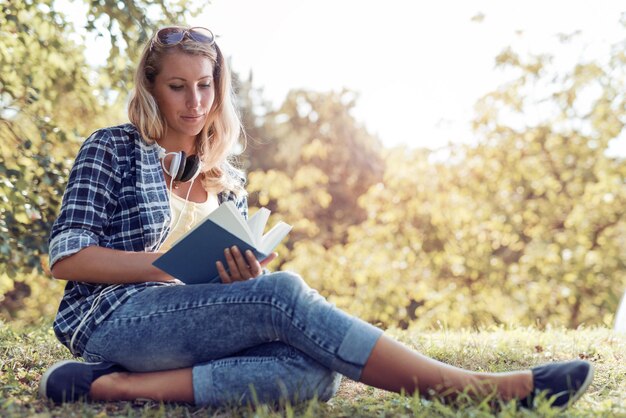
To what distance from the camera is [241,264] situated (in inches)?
90.5

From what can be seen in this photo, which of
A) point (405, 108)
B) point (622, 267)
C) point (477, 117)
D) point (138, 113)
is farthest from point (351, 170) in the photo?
point (138, 113)

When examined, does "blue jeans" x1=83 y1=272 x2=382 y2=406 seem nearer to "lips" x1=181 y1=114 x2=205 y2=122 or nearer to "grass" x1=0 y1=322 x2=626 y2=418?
"grass" x1=0 y1=322 x2=626 y2=418

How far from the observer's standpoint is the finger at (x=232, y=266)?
227 centimetres

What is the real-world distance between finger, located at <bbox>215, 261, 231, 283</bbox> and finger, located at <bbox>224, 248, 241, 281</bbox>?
16mm

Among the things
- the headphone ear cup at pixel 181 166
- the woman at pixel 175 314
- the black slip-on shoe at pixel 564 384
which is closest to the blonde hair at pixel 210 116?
the woman at pixel 175 314

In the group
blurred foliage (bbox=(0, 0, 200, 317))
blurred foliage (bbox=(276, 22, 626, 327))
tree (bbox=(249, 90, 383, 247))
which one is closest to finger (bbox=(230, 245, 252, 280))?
blurred foliage (bbox=(0, 0, 200, 317))

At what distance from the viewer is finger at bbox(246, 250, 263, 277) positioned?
7.47 ft

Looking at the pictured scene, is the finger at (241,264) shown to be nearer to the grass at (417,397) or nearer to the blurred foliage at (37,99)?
the grass at (417,397)

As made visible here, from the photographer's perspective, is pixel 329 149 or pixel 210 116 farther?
pixel 329 149

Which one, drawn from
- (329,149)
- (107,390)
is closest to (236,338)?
(107,390)

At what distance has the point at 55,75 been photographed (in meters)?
5.48

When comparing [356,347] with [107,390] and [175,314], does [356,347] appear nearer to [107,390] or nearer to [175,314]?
[175,314]

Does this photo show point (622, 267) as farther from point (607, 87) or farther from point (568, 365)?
point (568, 365)

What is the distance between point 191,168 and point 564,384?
5.00 feet
